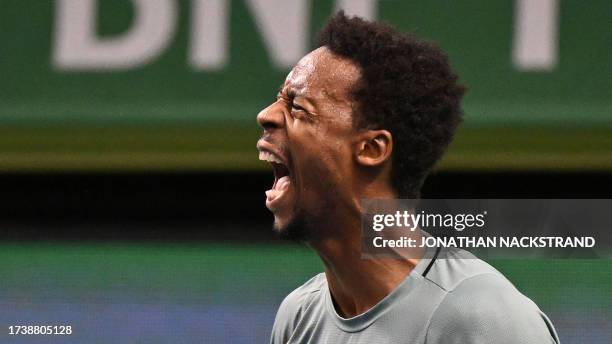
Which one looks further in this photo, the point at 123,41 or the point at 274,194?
the point at 123,41

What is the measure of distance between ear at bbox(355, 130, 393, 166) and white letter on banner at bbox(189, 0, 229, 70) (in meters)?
1.25

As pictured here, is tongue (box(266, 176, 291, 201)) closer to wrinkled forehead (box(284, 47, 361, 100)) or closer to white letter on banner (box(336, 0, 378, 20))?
wrinkled forehead (box(284, 47, 361, 100))

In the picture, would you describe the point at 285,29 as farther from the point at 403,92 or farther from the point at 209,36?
the point at 403,92

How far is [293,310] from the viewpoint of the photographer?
1641 mm

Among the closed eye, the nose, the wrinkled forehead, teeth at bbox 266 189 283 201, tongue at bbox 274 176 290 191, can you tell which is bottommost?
teeth at bbox 266 189 283 201

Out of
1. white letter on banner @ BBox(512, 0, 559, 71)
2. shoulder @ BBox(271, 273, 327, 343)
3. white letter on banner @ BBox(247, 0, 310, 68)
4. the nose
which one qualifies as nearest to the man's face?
the nose

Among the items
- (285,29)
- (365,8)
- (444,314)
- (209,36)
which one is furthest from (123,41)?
(444,314)

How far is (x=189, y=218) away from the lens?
2.78 meters

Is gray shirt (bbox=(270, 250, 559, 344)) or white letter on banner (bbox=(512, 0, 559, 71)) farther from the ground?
white letter on banner (bbox=(512, 0, 559, 71))

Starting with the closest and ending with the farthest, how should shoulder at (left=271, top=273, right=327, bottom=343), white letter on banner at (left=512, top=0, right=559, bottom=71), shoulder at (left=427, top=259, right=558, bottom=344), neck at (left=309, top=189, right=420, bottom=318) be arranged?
shoulder at (left=427, top=259, right=558, bottom=344)
neck at (left=309, top=189, right=420, bottom=318)
shoulder at (left=271, top=273, right=327, bottom=343)
white letter on banner at (left=512, top=0, right=559, bottom=71)

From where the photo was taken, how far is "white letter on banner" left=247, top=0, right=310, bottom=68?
269cm

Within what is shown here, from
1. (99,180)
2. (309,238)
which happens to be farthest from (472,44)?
(309,238)

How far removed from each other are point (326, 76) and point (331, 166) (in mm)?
139

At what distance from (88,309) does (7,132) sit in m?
0.54
